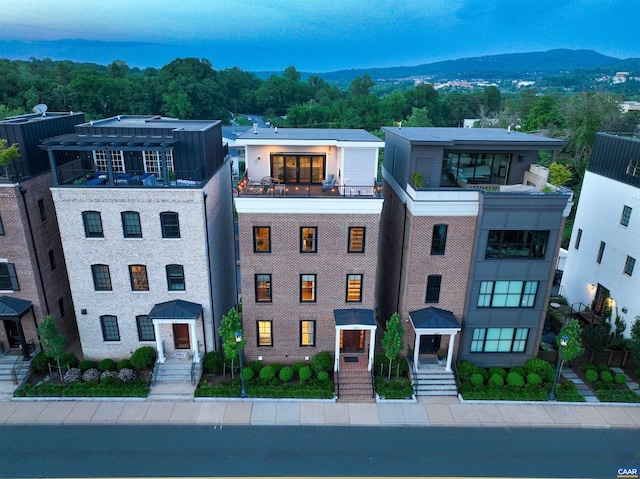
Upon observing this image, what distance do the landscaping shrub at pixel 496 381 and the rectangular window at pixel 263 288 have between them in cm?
1263

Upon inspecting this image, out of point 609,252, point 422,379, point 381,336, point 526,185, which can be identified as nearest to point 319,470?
point 422,379

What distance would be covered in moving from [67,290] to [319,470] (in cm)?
1832

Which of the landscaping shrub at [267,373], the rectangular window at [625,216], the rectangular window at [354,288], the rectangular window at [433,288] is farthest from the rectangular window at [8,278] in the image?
the rectangular window at [625,216]

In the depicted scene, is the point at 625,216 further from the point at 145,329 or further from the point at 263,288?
the point at 145,329

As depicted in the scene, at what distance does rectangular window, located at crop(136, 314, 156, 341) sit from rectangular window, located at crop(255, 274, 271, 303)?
20.7ft

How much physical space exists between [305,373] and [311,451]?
455cm

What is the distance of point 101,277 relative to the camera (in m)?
22.3

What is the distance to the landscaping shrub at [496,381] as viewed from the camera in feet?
72.2

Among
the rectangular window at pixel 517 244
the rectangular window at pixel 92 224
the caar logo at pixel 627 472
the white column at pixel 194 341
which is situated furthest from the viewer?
the white column at pixel 194 341

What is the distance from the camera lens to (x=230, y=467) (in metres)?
17.4

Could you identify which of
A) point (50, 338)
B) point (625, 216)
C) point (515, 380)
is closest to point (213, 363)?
point (50, 338)

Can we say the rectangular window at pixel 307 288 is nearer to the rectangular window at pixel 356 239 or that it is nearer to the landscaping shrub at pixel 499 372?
the rectangular window at pixel 356 239

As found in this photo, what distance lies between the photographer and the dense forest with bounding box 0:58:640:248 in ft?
170

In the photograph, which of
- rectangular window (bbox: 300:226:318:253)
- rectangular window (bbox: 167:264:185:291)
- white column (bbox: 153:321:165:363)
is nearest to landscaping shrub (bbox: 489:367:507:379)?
rectangular window (bbox: 300:226:318:253)
